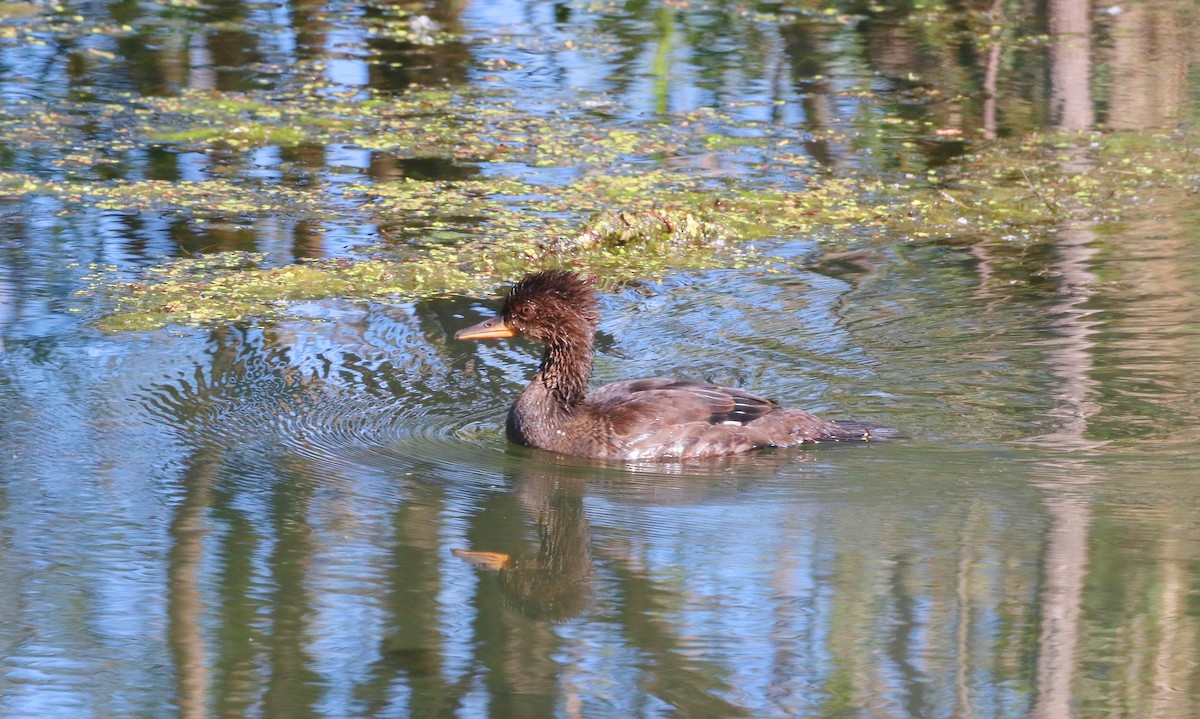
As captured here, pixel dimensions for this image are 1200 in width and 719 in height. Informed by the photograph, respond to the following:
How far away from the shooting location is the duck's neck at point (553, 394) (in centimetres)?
761

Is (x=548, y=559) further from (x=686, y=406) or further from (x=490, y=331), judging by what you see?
(x=490, y=331)

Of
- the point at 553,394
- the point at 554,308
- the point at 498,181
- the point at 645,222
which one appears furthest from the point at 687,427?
the point at 498,181

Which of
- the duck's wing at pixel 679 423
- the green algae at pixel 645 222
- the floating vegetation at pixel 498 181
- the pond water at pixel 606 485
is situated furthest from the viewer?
the floating vegetation at pixel 498 181

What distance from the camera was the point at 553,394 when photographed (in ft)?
25.5

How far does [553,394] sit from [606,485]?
0.73 meters

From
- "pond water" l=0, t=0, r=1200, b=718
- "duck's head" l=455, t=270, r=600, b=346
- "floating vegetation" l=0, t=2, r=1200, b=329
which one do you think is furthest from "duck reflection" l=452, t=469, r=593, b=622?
"floating vegetation" l=0, t=2, r=1200, b=329

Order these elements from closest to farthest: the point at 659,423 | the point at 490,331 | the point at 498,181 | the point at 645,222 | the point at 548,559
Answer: the point at 548,559
the point at 659,423
the point at 490,331
the point at 645,222
the point at 498,181

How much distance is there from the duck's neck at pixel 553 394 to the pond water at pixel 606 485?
0.18 metres

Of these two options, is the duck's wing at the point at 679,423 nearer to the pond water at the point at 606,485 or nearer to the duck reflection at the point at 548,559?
the pond water at the point at 606,485

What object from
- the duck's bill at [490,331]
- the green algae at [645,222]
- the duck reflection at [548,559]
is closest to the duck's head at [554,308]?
the duck's bill at [490,331]

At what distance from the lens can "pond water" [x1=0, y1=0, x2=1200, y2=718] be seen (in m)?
5.09

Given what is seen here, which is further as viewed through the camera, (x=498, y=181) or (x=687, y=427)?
(x=498, y=181)

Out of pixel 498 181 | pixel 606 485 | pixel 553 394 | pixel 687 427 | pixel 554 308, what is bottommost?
pixel 606 485

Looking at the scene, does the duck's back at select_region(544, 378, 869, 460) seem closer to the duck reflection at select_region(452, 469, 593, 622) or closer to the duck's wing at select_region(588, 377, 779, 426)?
the duck's wing at select_region(588, 377, 779, 426)
